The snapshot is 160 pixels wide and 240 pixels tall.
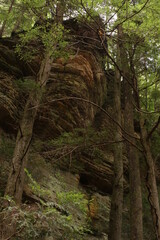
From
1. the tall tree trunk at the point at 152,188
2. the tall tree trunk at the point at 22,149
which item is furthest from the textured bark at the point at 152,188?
the tall tree trunk at the point at 22,149

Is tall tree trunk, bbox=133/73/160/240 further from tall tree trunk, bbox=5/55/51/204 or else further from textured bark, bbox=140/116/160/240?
tall tree trunk, bbox=5/55/51/204

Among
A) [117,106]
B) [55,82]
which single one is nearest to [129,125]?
[117,106]

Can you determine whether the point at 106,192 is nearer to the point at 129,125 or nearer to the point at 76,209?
the point at 76,209

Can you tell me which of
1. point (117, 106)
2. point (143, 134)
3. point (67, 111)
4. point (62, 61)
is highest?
point (62, 61)

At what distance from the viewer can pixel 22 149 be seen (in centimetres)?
681

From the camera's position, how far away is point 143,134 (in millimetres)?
5199

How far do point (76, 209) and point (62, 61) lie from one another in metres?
6.93

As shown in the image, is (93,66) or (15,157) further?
(93,66)

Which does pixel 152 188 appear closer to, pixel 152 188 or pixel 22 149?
pixel 152 188

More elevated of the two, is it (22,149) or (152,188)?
(152,188)

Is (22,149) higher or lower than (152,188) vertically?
lower

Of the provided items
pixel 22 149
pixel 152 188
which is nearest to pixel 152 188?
pixel 152 188

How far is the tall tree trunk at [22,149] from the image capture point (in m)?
6.23

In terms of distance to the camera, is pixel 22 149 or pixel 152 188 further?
pixel 22 149
